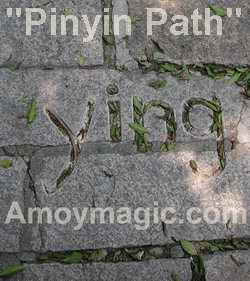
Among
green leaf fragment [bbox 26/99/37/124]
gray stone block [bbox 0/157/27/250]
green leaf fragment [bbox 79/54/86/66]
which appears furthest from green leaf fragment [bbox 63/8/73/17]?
gray stone block [bbox 0/157/27/250]

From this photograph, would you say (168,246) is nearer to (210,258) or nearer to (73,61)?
(210,258)

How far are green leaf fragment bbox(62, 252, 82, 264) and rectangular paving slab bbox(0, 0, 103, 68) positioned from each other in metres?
0.80

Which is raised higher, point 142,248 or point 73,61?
point 73,61

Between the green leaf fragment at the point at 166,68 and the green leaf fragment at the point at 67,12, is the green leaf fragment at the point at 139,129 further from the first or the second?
the green leaf fragment at the point at 67,12

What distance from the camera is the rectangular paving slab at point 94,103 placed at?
215cm

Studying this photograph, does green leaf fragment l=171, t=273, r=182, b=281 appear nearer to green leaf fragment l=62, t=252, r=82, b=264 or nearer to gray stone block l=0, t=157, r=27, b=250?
green leaf fragment l=62, t=252, r=82, b=264

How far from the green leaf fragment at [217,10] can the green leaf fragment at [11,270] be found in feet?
4.52

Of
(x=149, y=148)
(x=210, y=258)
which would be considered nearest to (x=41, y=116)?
(x=149, y=148)

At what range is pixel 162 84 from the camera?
2232mm

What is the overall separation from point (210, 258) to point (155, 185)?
0.38m

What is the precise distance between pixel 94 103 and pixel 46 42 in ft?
1.12

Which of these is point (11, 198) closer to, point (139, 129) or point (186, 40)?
point (139, 129)

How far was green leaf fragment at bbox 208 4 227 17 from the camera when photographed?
231 cm

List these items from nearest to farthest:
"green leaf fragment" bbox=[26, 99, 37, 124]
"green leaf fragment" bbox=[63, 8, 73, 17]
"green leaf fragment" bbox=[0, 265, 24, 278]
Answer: "green leaf fragment" bbox=[0, 265, 24, 278]
"green leaf fragment" bbox=[26, 99, 37, 124]
"green leaf fragment" bbox=[63, 8, 73, 17]
